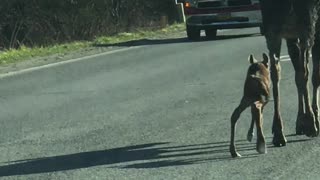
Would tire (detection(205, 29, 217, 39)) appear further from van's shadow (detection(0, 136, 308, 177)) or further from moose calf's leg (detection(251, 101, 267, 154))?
moose calf's leg (detection(251, 101, 267, 154))

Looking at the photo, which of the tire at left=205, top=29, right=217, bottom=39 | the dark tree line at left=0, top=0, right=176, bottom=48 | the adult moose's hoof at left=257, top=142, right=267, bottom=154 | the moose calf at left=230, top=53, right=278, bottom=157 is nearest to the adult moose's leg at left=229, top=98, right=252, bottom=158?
the moose calf at left=230, top=53, right=278, bottom=157

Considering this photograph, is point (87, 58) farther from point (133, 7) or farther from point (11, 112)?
point (133, 7)

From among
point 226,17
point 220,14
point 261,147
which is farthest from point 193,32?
point 261,147

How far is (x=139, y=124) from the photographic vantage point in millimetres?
9312

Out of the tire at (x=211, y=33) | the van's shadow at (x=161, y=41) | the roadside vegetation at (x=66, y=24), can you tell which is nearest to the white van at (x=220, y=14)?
the van's shadow at (x=161, y=41)

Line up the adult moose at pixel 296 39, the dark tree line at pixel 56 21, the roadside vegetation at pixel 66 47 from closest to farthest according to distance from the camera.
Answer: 1. the adult moose at pixel 296 39
2. the roadside vegetation at pixel 66 47
3. the dark tree line at pixel 56 21

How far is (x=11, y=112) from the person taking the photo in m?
10.8

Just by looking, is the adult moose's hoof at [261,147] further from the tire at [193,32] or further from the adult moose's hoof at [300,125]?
the tire at [193,32]

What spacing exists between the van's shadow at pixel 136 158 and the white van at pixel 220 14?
13.9m

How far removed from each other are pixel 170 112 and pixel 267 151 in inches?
112

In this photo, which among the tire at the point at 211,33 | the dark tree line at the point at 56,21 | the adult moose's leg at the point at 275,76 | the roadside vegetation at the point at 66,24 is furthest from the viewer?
the dark tree line at the point at 56,21

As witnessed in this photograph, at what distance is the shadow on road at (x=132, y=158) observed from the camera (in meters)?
7.22

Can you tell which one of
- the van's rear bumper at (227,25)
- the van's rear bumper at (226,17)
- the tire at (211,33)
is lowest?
the tire at (211,33)

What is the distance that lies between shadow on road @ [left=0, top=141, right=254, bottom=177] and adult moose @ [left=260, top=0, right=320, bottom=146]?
0.60m
